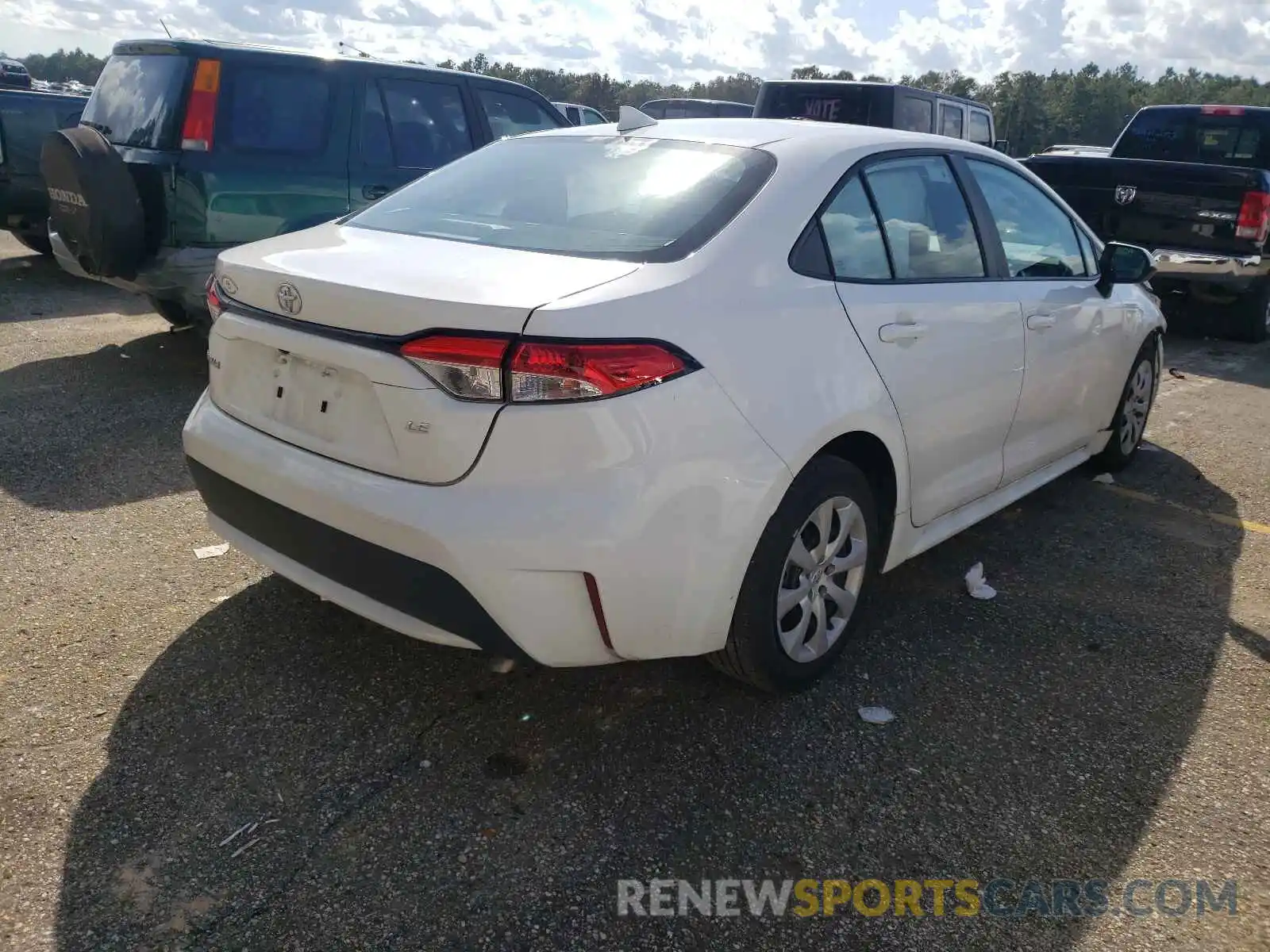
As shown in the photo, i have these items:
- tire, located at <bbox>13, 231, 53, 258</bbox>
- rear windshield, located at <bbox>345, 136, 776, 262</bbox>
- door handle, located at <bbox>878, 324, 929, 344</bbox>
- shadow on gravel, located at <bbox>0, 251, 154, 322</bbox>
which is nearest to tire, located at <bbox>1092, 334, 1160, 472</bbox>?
door handle, located at <bbox>878, 324, 929, 344</bbox>

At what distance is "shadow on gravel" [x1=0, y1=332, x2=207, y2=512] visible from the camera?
14.2 ft

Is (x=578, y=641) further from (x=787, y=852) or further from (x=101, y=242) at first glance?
(x=101, y=242)

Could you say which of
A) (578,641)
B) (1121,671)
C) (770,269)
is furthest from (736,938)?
(1121,671)

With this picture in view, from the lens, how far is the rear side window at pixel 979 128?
11.9 metres

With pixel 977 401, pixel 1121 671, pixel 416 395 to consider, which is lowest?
pixel 1121 671

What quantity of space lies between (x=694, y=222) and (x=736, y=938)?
68.9 inches

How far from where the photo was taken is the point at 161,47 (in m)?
5.79

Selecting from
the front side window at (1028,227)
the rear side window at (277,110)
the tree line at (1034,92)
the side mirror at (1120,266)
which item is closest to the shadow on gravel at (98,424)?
the rear side window at (277,110)

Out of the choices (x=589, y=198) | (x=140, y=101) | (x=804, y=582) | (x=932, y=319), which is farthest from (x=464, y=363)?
(x=140, y=101)

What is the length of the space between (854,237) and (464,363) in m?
1.38

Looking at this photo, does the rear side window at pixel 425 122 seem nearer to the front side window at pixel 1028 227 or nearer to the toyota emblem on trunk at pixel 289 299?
the front side window at pixel 1028 227

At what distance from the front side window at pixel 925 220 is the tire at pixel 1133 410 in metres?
1.80

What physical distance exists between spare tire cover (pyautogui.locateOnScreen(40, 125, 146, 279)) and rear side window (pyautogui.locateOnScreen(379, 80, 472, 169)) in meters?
1.69

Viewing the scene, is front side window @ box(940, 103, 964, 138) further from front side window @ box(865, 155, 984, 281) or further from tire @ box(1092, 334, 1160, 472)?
front side window @ box(865, 155, 984, 281)
